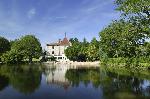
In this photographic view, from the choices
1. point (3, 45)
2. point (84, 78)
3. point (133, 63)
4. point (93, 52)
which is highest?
point (3, 45)

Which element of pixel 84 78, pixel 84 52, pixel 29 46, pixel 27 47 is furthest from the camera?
pixel 84 52

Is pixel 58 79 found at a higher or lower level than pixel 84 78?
lower

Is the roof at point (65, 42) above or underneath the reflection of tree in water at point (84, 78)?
above

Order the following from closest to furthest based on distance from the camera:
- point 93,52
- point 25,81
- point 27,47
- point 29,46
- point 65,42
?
point 25,81
point 27,47
point 93,52
point 29,46
point 65,42

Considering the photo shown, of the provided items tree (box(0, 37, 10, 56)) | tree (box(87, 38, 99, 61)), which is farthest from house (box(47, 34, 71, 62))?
tree (box(0, 37, 10, 56))

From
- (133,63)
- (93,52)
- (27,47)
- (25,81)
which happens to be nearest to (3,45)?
(27,47)

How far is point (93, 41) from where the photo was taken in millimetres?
137000

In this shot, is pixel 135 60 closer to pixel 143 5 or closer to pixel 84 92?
pixel 143 5

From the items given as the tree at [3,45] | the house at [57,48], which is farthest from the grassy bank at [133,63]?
the house at [57,48]

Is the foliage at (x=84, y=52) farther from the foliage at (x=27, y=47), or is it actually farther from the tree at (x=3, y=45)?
the tree at (x=3, y=45)

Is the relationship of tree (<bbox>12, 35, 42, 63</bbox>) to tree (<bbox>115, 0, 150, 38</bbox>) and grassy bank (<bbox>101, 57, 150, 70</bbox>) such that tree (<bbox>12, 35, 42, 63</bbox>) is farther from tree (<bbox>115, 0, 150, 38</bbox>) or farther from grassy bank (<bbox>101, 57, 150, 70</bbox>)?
tree (<bbox>115, 0, 150, 38</bbox>)

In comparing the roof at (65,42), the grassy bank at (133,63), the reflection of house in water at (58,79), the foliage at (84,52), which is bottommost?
the reflection of house in water at (58,79)

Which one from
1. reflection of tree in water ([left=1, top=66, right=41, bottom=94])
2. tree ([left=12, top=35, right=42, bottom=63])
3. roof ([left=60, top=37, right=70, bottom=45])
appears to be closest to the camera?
reflection of tree in water ([left=1, top=66, right=41, bottom=94])

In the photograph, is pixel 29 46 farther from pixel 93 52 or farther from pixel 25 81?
pixel 25 81
